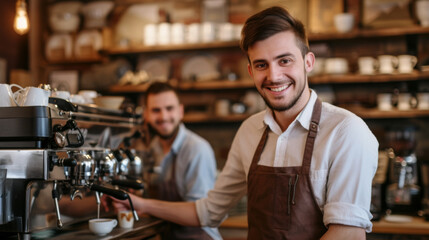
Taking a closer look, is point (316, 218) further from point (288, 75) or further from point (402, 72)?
point (402, 72)

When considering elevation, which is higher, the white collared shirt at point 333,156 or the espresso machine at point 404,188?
the white collared shirt at point 333,156

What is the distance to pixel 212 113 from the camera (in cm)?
419

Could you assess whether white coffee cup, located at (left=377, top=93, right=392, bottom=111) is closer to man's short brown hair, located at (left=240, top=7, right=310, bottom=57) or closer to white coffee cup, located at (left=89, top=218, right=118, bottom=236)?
man's short brown hair, located at (left=240, top=7, right=310, bottom=57)

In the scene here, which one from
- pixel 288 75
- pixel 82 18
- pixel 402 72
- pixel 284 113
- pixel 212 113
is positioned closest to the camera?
pixel 288 75

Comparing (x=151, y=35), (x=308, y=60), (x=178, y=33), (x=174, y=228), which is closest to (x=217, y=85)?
(x=178, y=33)

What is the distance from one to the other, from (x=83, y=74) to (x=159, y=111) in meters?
1.65

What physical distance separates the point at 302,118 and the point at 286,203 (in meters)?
0.33

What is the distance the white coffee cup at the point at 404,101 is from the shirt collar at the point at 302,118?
2117 mm

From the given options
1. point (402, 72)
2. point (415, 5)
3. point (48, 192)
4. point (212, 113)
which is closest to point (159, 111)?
point (212, 113)

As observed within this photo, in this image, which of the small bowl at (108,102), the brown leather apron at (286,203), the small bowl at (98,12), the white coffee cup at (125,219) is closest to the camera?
the brown leather apron at (286,203)

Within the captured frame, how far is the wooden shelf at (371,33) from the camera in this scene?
370cm

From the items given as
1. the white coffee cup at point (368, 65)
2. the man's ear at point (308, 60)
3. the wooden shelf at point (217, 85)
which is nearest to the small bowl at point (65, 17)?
the wooden shelf at point (217, 85)

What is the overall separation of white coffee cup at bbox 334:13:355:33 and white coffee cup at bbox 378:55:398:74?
1.17ft

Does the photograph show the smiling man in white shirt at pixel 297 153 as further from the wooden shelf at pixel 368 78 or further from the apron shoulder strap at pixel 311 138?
the wooden shelf at pixel 368 78
